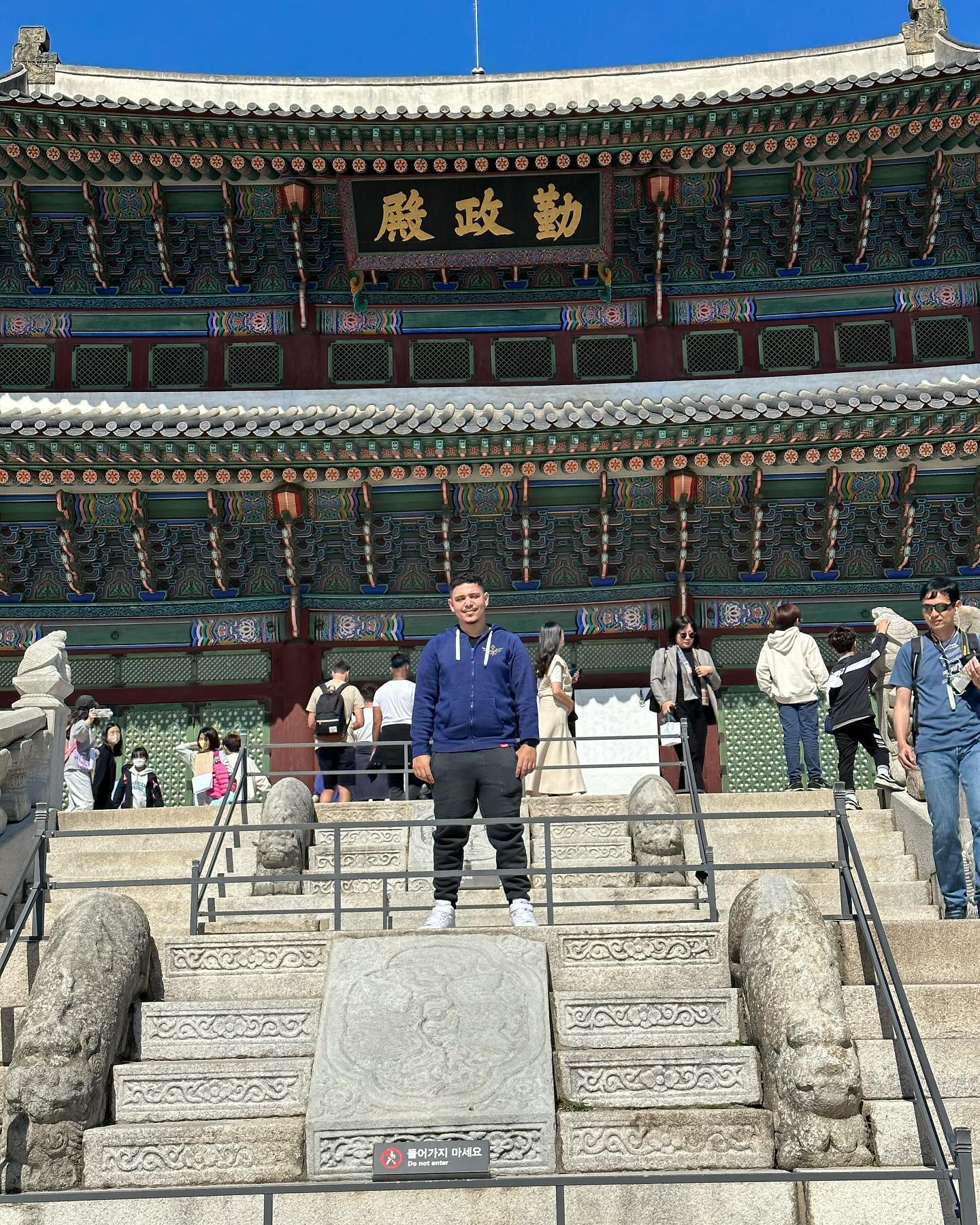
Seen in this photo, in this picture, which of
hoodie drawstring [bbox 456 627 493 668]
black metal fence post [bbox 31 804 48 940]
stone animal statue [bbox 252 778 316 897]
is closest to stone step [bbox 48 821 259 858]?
stone animal statue [bbox 252 778 316 897]

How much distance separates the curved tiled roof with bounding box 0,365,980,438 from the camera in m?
14.4

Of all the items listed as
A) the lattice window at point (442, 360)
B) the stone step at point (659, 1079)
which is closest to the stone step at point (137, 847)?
the stone step at point (659, 1079)

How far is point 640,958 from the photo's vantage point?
7051mm

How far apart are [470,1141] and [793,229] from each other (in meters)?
14.4

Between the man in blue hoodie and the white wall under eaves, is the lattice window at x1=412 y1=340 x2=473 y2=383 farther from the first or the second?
the man in blue hoodie

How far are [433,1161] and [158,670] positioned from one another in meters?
11.6

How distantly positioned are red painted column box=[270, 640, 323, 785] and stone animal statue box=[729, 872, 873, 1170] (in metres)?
10.0

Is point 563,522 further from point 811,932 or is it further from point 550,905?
point 811,932

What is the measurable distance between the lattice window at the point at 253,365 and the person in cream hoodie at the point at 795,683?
27.6 feet

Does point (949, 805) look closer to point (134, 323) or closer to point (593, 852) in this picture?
point (593, 852)

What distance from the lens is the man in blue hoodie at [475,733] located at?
758 centimetres

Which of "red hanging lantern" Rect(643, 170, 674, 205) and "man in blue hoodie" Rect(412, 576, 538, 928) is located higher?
"red hanging lantern" Rect(643, 170, 674, 205)

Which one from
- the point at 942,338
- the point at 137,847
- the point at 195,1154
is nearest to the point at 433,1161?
the point at 195,1154

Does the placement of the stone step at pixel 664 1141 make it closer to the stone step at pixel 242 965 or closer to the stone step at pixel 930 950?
the stone step at pixel 930 950
